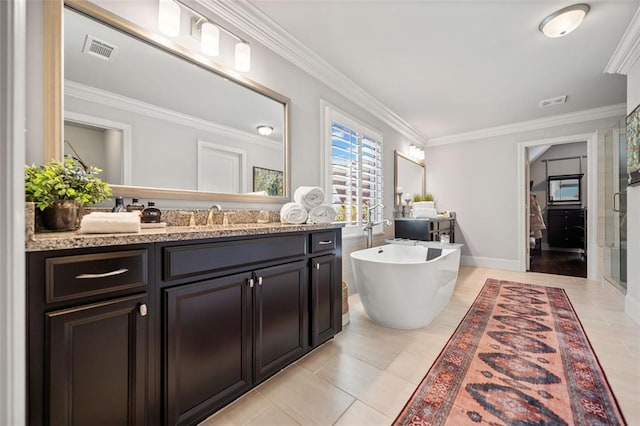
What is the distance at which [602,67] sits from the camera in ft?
8.86

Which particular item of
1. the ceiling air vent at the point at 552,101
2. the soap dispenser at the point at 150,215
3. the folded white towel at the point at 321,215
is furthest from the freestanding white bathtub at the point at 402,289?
the ceiling air vent at the point at 552,101

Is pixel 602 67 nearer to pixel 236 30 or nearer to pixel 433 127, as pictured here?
pixel 433 127

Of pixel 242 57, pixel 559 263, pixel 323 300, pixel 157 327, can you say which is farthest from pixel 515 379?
pixel 559 263

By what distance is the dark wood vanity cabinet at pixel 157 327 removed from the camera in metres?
0.85

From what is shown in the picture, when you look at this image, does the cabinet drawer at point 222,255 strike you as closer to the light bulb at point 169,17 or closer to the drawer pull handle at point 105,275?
the drawer pull handle at point 105,275

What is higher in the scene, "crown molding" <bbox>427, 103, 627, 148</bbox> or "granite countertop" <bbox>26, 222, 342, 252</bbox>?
"crown molding" <bbox>427, 103, 627, 148</bbox>

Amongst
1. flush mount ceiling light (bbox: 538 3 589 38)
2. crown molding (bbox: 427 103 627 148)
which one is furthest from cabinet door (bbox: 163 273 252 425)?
crown molding (bbox: 427 103 627 148)

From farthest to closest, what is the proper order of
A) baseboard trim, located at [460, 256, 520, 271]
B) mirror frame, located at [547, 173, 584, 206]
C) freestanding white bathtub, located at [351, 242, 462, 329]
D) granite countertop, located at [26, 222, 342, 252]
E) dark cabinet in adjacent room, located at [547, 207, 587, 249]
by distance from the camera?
mirror frame, located at [547, 173, 584, 206] < dark cabinet in adjacent room, located at [547, 207, 587, 249] < baseboard trim, located at [460, 256, 520, 271] < freestanding white bathtub, located at [351, 242, 462, 329] < granite countertop, located at [26, 222, 342, 252]

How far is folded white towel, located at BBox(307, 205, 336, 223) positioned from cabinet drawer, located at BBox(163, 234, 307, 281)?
1.12 feet

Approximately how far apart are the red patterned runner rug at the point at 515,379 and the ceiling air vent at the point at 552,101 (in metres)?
2.65

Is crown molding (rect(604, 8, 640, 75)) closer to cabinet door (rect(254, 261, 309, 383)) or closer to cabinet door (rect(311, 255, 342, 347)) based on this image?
cabinet door (rect(311, 255, 342, 347))

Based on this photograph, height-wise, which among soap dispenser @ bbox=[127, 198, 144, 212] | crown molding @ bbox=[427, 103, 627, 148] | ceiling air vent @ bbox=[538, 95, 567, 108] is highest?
ceiling air vent @ bbox=[538, 95, 567, 108]

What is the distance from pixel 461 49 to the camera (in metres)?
2.39

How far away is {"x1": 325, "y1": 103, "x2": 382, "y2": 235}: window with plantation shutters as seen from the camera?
2.91m
